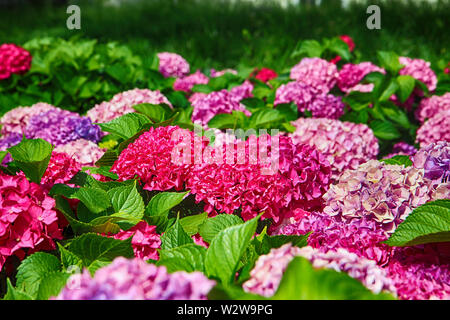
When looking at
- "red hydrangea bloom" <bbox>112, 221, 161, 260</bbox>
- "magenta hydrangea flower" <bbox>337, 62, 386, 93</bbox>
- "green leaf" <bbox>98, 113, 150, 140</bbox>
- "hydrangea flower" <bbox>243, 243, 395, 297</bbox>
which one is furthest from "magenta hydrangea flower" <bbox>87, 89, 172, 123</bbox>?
"hydrangea flower" <bbox>243, 243, 395, 297</bbox>

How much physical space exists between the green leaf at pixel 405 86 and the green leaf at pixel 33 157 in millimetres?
2279

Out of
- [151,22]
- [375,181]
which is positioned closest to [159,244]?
[375,181]

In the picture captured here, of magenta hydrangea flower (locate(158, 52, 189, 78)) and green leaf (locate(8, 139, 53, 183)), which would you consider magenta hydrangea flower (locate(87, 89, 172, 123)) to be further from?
magenta hydrangea flower (locate(158, 52, 189, 78))

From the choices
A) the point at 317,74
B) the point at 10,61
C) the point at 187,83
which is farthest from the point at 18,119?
the point at 317,74

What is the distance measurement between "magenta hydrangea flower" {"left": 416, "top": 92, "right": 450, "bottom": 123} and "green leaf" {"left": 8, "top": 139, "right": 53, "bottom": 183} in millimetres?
2449

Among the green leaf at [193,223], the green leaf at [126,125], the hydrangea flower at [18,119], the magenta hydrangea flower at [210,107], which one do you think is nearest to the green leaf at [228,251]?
the green leaf at [193,223]

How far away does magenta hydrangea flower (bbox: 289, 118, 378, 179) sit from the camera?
88.7 inches

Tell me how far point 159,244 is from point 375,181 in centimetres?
76

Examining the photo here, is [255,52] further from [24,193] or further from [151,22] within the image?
[24,193]

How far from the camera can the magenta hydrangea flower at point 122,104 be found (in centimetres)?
260

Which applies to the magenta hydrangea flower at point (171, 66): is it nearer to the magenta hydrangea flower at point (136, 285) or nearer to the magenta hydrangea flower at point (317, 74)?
the magenta hydrangea flower at point (317, 74)

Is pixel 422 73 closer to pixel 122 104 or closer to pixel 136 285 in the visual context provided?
pixel 122 104

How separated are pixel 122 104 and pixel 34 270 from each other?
1.41 meters

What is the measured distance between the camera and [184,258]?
120 centimetres
